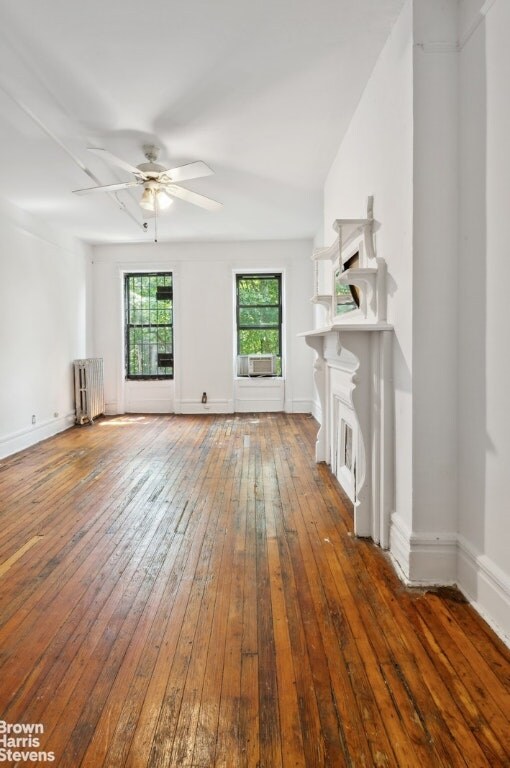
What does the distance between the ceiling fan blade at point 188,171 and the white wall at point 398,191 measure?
125 cm

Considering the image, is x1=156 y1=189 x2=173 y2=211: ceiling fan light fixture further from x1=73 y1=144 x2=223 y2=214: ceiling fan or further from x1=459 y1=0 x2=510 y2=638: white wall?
x1=459 y1=0 x2=510 y2=638: white wall

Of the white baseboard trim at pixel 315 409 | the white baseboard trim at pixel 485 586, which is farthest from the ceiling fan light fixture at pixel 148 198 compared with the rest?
the white baseboard trim at pixel 315 409

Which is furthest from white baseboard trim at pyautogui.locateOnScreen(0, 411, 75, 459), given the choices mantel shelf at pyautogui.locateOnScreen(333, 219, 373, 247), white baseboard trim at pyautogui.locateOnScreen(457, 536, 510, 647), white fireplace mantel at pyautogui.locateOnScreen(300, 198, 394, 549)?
white baseboard trim at pyautogui.locateOnScreen(457, 536, 510, 647)

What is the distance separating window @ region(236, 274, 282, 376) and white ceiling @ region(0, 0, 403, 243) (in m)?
2.82

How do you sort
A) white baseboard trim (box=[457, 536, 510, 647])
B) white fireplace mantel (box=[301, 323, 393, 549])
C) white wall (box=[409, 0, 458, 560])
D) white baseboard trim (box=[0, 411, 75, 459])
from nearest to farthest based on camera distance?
white baseboard trim (box=[457, 536, 510, 647]) → white wall (box=[409, 0, 458, 560]) → white fireplace mantel (box=[301, 323, 393, 549]) → white baseboard trim (box=[0, 411, 75, 459])

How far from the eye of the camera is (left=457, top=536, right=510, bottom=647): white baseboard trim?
1.69 m

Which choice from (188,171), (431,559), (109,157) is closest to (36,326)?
→ (109,157)

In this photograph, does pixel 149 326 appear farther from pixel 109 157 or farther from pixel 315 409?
pixel 109 157

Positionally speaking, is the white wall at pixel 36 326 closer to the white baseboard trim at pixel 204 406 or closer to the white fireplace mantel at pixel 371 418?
the white baseboard trim at pixel 204 406

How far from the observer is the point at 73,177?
14.1 ft

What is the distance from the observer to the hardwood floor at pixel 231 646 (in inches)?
50.0

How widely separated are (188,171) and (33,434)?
3634mm

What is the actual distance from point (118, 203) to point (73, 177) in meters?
0.81

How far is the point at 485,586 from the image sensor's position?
183 cm
